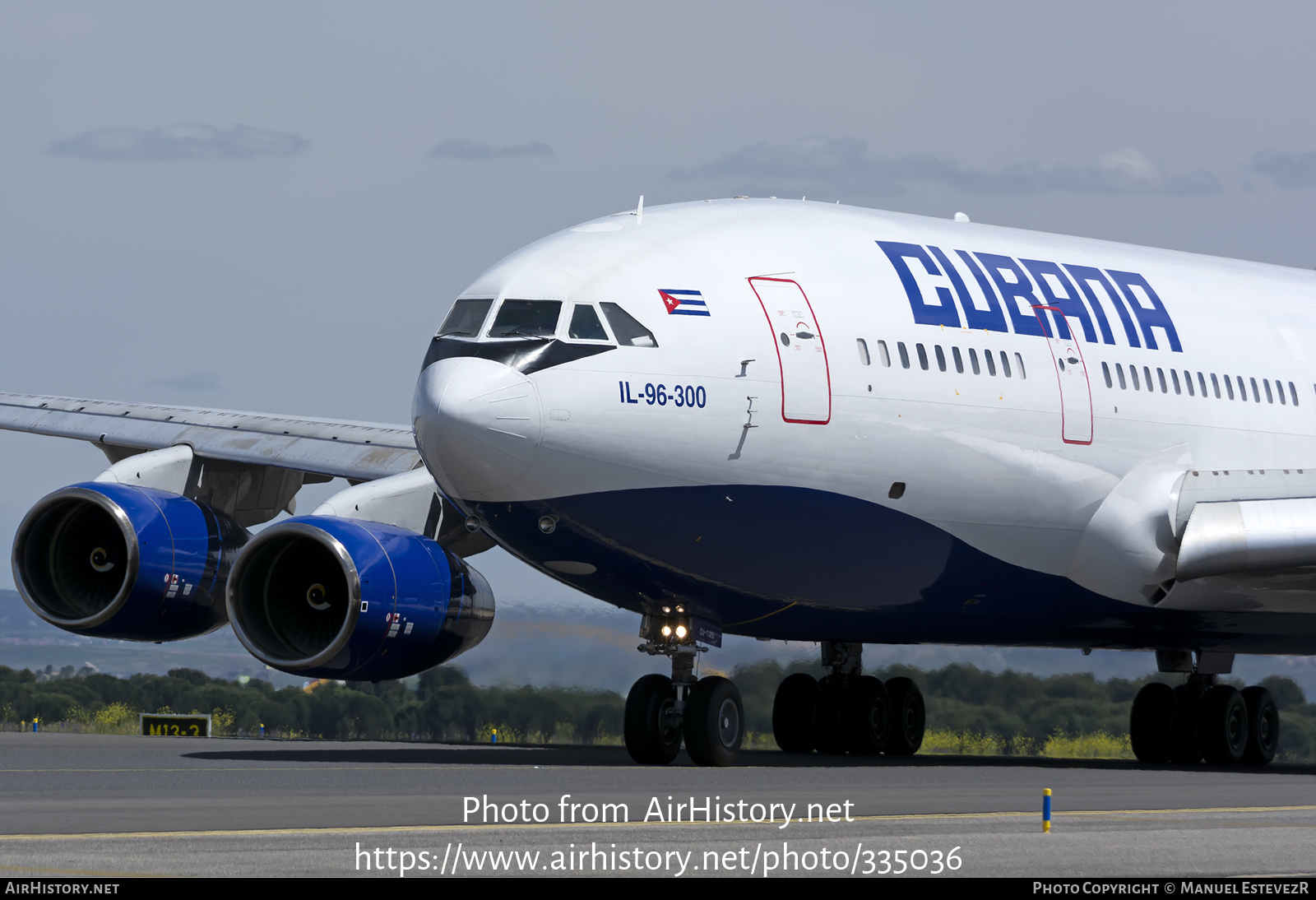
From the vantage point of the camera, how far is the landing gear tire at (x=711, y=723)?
641 inches

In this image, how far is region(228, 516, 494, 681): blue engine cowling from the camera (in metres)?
17.1

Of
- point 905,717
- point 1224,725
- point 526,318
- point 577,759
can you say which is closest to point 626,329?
point 526,318

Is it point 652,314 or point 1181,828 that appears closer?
point 1181,828

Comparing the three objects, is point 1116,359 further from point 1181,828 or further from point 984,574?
point 1181,828

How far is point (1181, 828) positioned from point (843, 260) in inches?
281

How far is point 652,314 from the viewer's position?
15.8 meters

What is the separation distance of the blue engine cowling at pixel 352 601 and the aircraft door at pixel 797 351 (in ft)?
12.3

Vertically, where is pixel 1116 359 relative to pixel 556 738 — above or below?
above

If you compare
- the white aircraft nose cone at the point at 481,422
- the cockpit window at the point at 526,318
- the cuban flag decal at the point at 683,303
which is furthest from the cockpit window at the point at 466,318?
the cuban flag decal at the point at 683,303

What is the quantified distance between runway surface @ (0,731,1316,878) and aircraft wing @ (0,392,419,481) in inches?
136

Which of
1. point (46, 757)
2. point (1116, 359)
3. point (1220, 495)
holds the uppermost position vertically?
point (1116, 359)

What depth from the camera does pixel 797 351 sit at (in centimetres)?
1631

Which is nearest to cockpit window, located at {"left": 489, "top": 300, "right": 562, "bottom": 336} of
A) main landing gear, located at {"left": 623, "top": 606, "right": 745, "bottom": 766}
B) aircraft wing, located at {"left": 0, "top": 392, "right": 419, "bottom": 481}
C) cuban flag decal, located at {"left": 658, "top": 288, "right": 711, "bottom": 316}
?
cuban flag decal, located at {"left": 658, "top": 288, "right": 711, "bottom": 316}
